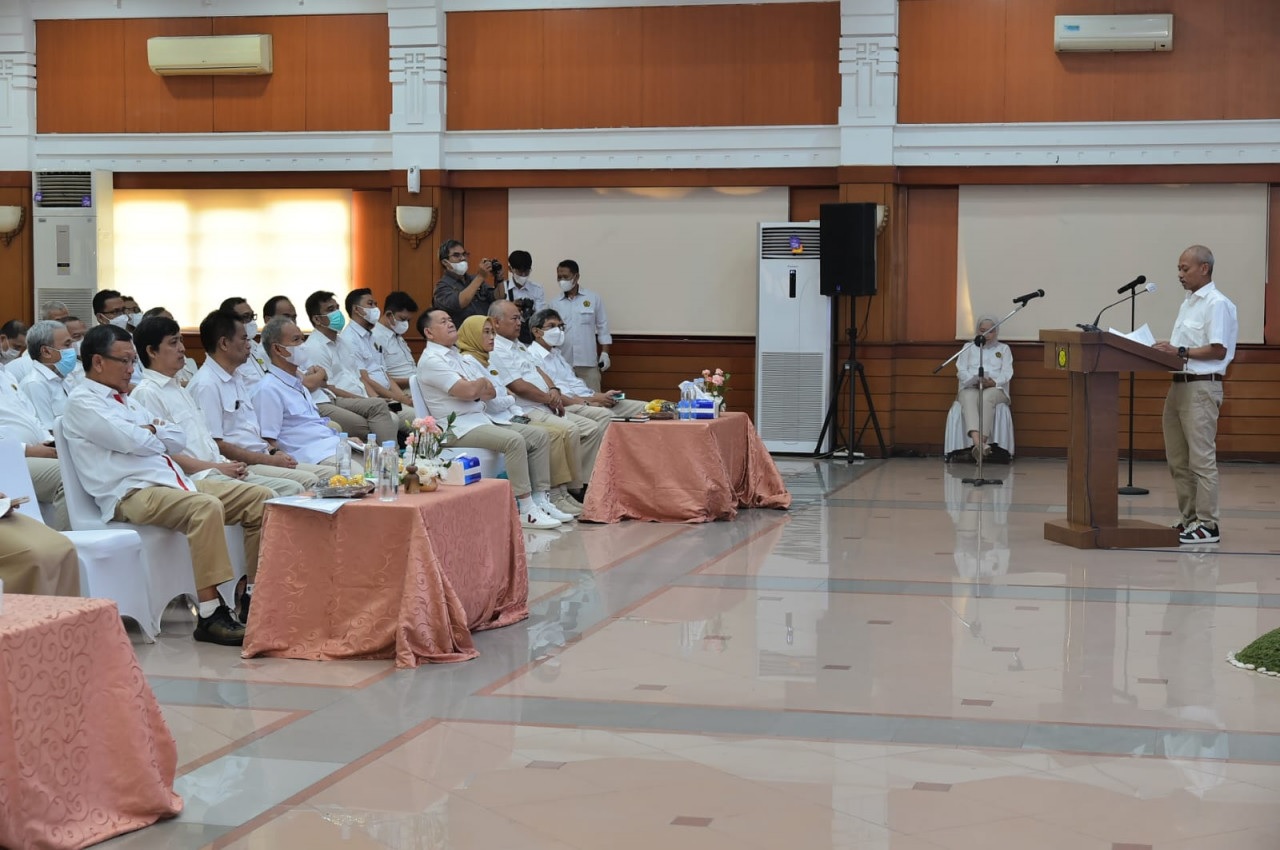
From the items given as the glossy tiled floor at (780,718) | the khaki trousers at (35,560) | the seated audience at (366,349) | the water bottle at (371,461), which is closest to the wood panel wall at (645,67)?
the seated audience at (366,349)

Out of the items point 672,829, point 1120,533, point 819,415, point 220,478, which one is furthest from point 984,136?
point 672,829

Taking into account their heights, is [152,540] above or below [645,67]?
below

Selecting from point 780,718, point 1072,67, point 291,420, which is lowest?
point 780,718

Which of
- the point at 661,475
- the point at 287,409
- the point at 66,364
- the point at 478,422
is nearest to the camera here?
the point at 287,409

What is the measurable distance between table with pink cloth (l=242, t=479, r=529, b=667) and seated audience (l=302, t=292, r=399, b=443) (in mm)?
3827

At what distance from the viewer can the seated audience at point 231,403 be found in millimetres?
6457

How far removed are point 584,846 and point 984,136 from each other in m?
9.80

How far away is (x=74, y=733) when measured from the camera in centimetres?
343

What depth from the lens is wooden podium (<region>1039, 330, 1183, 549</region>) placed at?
7.66m

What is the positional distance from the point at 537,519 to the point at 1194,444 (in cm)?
351

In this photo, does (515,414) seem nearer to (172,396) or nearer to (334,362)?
(334,362)

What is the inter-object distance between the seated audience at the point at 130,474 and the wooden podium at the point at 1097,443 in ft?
14.3

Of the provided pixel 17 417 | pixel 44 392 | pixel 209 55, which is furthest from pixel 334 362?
pixel 209 55

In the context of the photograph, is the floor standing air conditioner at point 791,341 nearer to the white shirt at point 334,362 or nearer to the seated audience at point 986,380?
the seated audience at point 986,380
